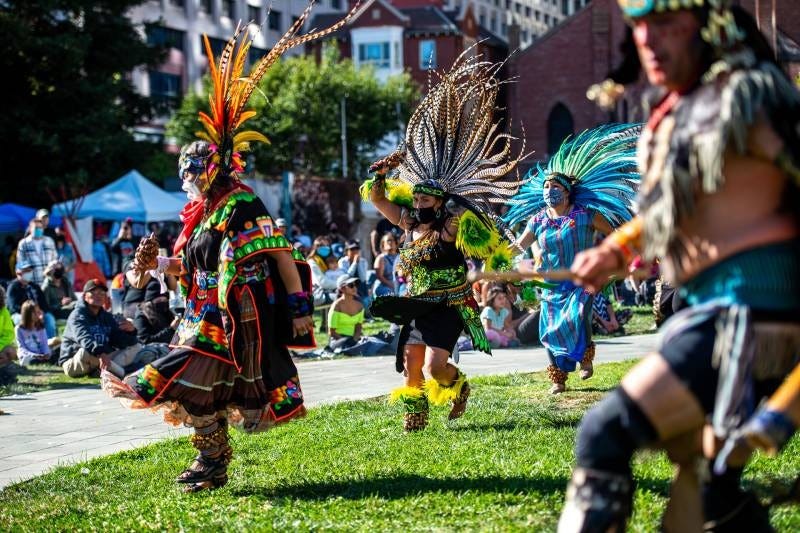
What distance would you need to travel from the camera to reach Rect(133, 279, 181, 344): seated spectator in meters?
13.7

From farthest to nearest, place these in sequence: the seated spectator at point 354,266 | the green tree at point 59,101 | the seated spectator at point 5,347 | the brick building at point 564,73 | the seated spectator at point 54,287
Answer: the brick building at point 564,73 < the green tree at point 59,101 < the seated spectator at point 354,266 < the seated spectator at point 54,287 < the seated spectator at point 5,347

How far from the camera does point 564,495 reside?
19.3 ft

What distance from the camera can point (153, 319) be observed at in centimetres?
1380

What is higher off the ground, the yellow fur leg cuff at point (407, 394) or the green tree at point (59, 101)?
the green tree at point (59, 101)

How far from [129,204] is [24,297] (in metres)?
9.48

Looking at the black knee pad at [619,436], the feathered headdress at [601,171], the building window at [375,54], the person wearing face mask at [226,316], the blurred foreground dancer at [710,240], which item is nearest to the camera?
the blurred foreground dancer at [710,240]

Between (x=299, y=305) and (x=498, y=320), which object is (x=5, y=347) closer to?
(x=498, y=320)

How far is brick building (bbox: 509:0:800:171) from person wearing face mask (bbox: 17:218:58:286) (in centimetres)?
3976

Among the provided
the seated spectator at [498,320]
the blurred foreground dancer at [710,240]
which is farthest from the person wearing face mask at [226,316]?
the seated spectator at [498,320]

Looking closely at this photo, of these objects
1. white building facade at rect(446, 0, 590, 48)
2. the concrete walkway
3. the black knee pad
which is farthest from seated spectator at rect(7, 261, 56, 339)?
white building facade at rect(446, 0, 590, 48)

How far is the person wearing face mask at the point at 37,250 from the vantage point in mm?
18547

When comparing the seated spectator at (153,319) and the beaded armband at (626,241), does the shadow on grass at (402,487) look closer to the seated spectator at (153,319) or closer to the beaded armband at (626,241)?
the beaded armband at (626,241)

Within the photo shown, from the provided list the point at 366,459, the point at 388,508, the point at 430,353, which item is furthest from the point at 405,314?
the point at 388,508

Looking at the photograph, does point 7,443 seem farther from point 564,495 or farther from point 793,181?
point 793,181
